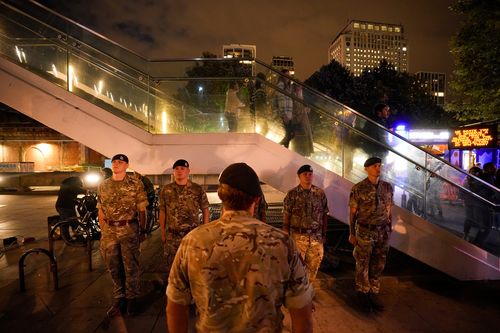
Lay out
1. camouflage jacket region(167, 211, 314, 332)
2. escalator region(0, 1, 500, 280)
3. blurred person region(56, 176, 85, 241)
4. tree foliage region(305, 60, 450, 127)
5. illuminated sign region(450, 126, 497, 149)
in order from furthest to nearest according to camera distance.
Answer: tree foliage region(305, 60, 450, 127) → illuminated sign region(450, 126, 497, 149) → blurred person region(56, 176, 85, 241) → escalator region(0, 1, 500, 280) → camouflage jacket region(167, 211, 314, 332)

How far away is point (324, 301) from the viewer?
4.80m

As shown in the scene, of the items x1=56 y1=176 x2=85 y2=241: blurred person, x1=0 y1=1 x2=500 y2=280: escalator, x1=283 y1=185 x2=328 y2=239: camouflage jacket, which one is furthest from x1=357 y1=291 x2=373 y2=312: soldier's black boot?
x1=56 y1=176 x2=85 y2=241: blurred person

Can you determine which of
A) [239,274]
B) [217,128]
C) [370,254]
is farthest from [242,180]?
[217,128]

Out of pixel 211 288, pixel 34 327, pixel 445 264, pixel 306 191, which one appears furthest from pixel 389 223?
pixel 34 327

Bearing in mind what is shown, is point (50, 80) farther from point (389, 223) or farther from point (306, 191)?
point (389, 223)

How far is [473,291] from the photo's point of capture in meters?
5.12

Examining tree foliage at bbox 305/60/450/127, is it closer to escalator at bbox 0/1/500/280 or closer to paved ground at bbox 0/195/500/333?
escalator at bbox 0/1/500/280

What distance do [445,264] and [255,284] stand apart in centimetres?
504

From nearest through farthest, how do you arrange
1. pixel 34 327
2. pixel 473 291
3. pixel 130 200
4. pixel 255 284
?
pixel 255 284 < pixel 34 327 < pixel 130 200 < pixel 473 291

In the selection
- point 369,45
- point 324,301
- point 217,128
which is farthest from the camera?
point 369,45

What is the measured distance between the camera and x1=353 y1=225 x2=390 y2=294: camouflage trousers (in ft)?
15.0

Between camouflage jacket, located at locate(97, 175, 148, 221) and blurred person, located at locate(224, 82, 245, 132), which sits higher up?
blurred person, located at locate(224, 82, 245, 132)

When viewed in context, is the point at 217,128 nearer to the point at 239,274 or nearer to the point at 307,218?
the point at 307,218

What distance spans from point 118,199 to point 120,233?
0.46m
